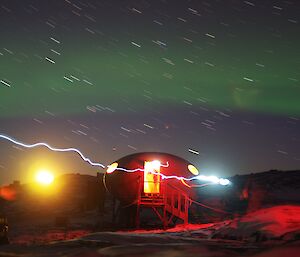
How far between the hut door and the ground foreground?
850 centimetres

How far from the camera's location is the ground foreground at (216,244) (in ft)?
29.3

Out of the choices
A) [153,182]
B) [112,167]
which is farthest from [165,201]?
[112,167]

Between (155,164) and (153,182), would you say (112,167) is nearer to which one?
(153,182)

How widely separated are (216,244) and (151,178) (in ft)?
51.6

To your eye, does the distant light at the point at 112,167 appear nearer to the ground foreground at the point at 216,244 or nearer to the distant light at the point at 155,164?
the distant light at the point at 155,164

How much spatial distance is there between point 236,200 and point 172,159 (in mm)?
20437

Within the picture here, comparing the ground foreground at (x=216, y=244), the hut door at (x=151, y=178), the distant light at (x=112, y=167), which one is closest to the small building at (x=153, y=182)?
the hut door at (x=151, y=178)

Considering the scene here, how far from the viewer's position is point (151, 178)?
2664cm

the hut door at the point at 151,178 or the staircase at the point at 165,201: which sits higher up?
the hut door at the point at 151,178

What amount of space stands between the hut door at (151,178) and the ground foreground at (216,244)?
850 cm

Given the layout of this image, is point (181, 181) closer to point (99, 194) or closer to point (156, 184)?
point (156, 184)

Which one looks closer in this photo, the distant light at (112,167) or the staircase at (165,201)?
the staircase at (165,201)

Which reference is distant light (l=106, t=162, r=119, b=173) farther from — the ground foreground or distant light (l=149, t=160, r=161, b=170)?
the ground foreground

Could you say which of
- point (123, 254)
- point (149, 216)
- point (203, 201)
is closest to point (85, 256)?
point (123, 254)
